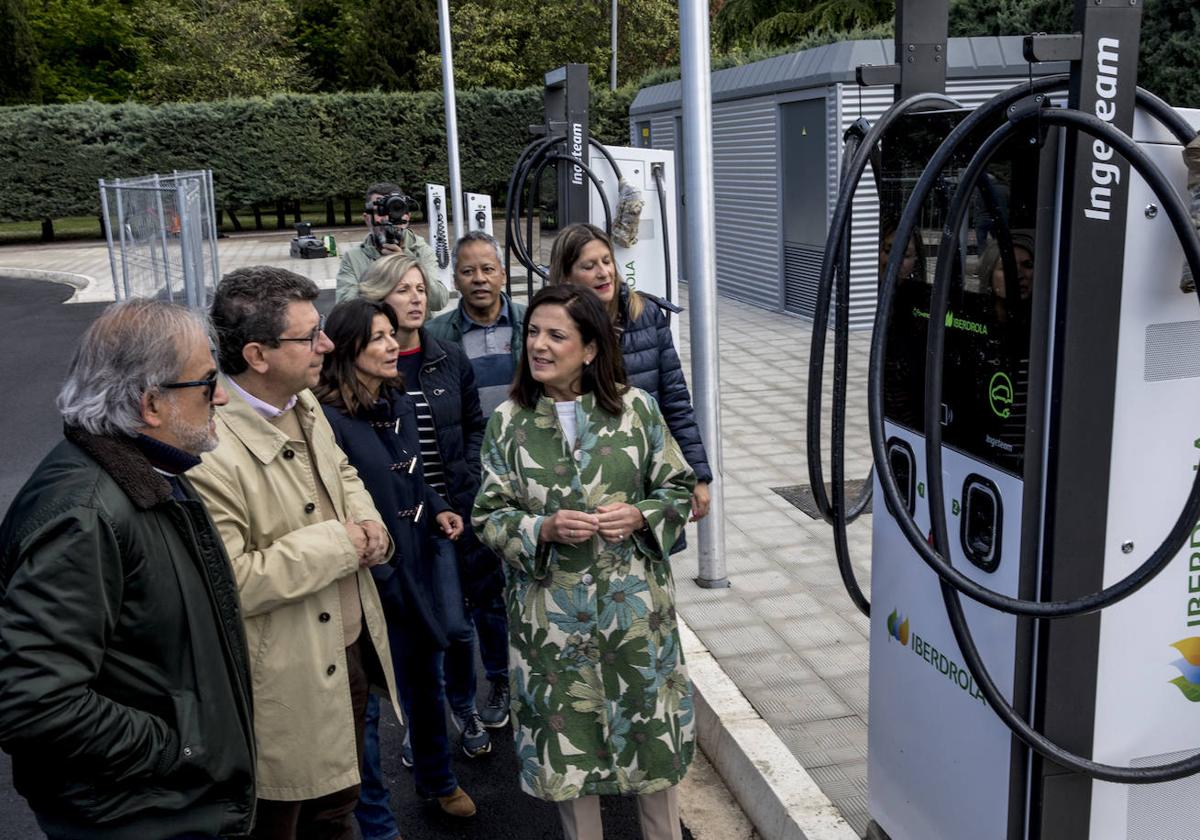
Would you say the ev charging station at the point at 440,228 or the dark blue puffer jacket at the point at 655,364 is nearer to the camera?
the dark blue puffer jacket at the point at 655,364

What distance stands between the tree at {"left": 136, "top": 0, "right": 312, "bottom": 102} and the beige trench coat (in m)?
35.9

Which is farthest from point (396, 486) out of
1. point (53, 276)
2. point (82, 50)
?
point (82, 50)

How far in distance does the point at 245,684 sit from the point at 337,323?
4.89ft

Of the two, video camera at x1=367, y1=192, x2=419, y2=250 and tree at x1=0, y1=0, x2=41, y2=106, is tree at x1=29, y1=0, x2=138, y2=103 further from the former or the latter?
video camera at x1=367, y1=192, x2=419, y2=250

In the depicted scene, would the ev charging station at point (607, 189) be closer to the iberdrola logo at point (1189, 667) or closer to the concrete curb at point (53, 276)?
the iberdrola logo at point (1189, 667)

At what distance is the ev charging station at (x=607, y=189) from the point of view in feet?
24.1

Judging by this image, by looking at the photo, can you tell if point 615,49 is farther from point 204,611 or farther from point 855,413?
point 204,611

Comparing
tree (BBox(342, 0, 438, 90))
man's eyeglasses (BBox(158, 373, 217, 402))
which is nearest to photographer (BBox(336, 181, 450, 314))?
man's eyeglasses (BBox(158, 373, 217, 402))

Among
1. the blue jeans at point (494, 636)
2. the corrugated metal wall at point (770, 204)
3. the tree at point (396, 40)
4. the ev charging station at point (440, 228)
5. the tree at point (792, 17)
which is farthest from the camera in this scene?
the tree at point (396, 40)

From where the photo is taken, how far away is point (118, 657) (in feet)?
7.04

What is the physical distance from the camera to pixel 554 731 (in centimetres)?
321

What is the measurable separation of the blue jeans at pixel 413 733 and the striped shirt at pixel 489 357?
1.21m

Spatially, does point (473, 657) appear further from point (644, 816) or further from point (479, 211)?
point (479, 211)

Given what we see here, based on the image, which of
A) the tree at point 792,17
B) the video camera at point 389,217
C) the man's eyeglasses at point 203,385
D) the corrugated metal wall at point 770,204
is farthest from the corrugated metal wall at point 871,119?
the tree at point 792,17
